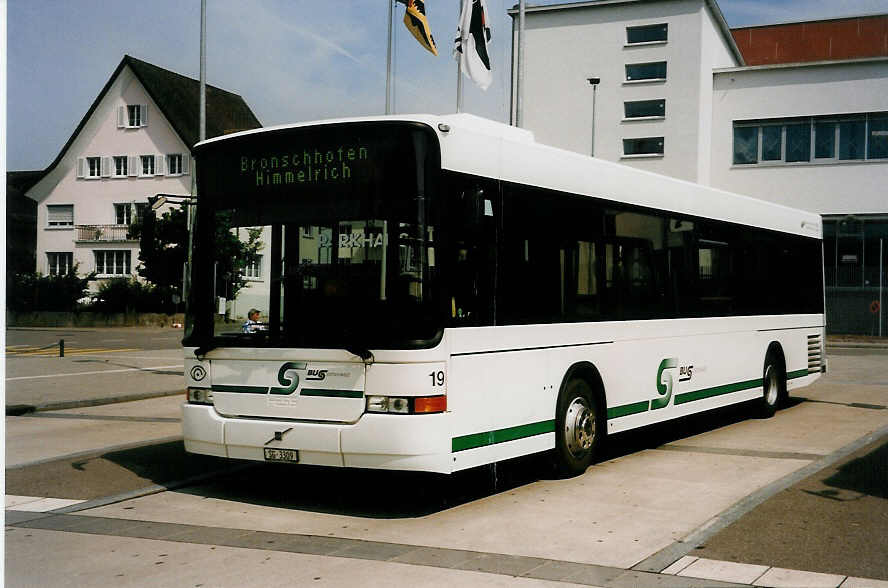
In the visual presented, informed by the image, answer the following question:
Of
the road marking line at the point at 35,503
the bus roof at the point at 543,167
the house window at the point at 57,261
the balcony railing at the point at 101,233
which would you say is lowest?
the road marking line at the point at 35,503

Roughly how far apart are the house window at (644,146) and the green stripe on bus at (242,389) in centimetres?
4511

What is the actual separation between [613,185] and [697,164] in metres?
40.4

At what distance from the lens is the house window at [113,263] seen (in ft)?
210

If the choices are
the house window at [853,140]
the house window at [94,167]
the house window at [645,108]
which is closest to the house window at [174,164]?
the house window at [94,167]

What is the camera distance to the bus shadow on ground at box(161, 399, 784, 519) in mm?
8672

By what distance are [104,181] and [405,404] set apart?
61.7 metres

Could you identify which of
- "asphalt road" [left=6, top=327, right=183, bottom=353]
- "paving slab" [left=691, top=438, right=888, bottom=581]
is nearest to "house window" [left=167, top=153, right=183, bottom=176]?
"asphalt road" [left=6, top=327, right=183, bottom=353]

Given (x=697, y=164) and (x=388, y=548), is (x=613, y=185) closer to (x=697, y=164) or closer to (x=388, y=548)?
(x=388, y=548)

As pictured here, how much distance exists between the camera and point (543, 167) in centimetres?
963

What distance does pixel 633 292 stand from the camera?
36.3ft

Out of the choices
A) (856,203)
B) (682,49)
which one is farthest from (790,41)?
(856,203)

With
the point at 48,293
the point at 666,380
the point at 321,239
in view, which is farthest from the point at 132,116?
the point at 321,239

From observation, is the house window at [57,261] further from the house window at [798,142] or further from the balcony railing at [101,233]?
the house window at [798,142]

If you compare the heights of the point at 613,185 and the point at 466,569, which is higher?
the point at 613,185
